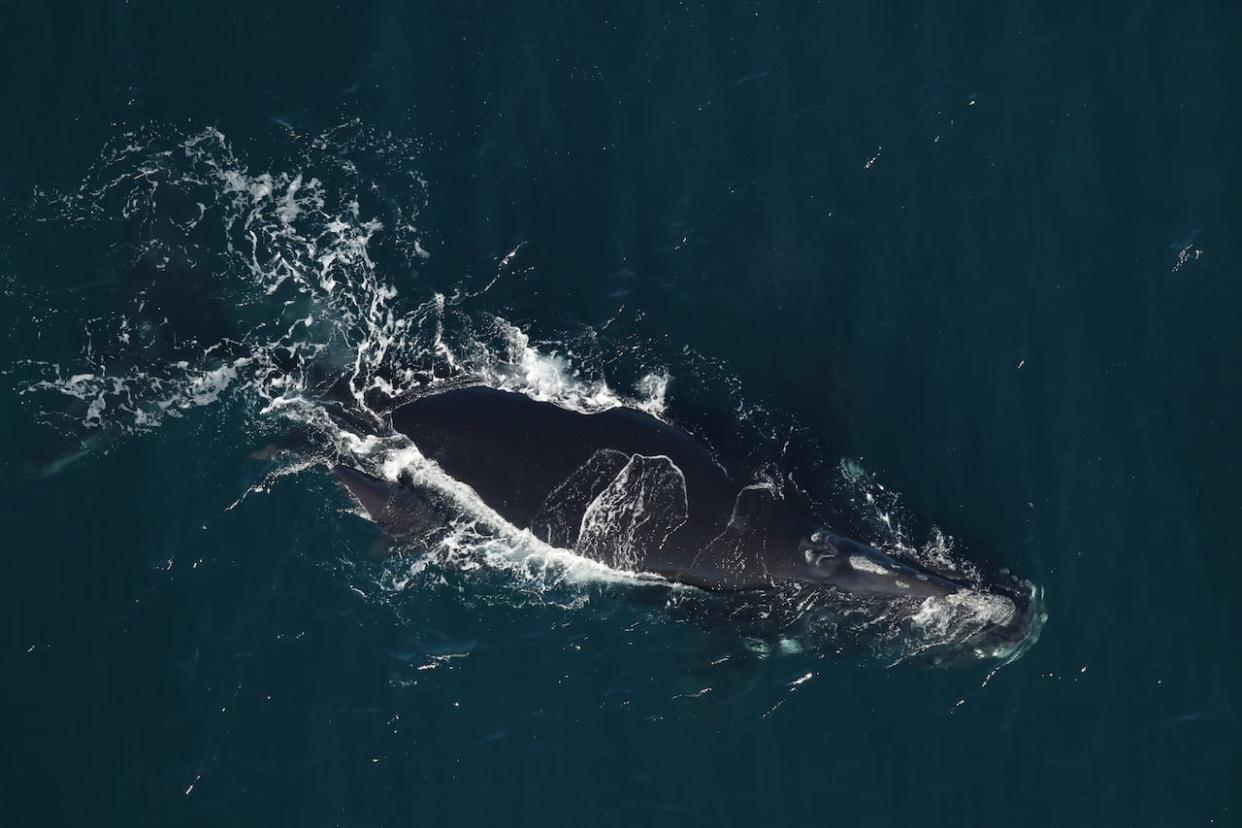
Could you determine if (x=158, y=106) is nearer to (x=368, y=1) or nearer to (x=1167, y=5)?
(x=368, y=1)

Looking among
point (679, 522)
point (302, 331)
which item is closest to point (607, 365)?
point (679, 522)

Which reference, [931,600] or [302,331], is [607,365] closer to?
[302,331]

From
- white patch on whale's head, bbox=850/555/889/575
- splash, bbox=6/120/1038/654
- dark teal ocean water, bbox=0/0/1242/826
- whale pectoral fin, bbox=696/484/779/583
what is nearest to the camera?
dark teal ocean water, bbox=0/0/1242/826

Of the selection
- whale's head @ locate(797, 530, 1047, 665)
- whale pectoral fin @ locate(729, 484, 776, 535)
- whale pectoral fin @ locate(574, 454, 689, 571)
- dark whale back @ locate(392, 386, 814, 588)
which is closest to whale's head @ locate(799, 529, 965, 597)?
whale's head @ locate(797, 530, 1047, 665)

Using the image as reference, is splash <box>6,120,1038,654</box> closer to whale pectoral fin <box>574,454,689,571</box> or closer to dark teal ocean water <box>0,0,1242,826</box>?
dark teal ocean water <box>0,0,1242,826</box>

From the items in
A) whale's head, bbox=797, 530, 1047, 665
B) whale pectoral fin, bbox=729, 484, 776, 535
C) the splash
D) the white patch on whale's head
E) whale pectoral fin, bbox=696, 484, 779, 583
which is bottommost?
whale's head, bbox=797, 530, 1047, 665

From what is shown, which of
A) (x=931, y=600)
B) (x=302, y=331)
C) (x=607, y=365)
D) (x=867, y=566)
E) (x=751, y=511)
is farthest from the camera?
(x=302, y=331)
